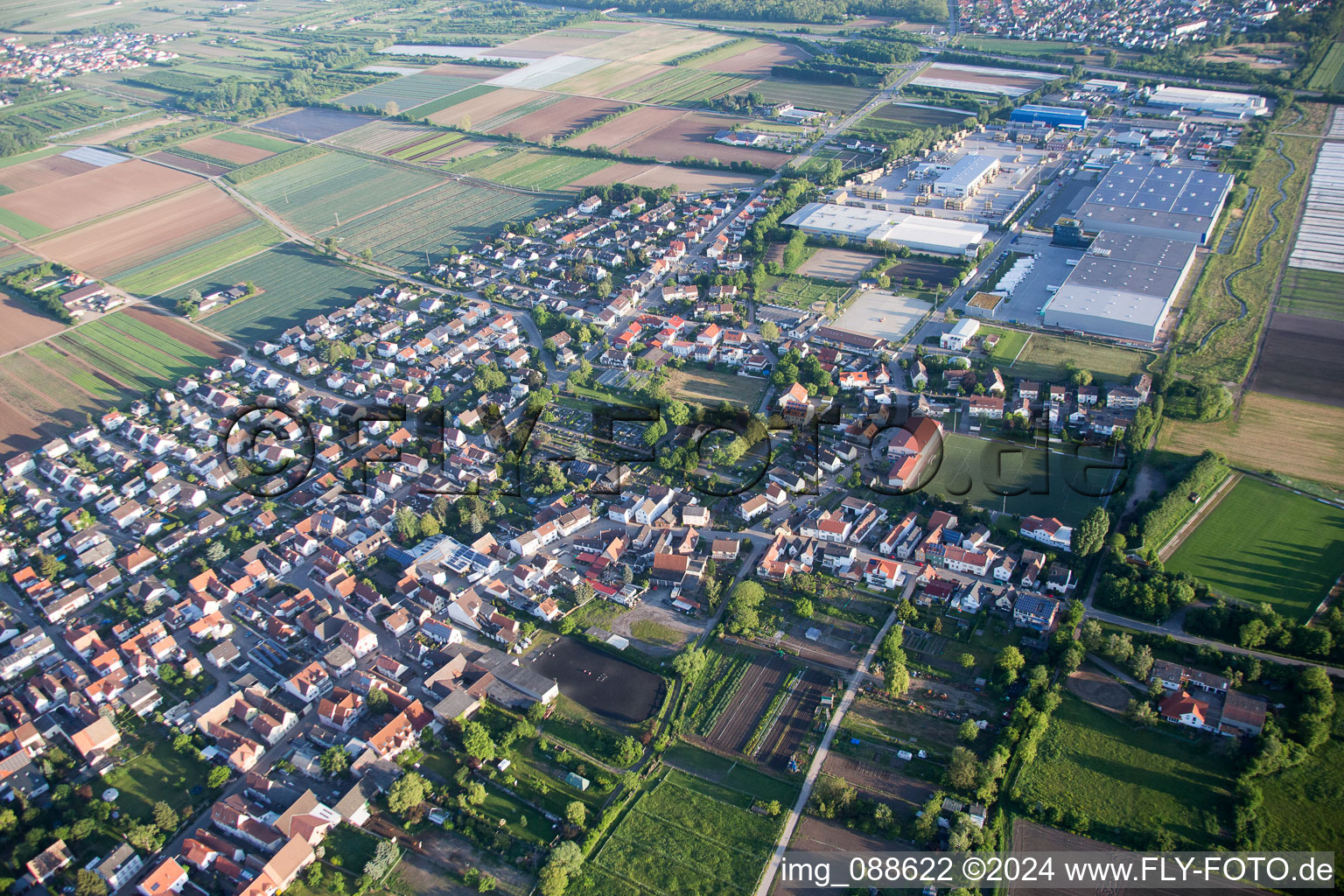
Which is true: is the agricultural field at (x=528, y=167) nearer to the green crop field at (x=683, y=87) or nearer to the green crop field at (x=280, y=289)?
the green crop field at (x=280, y=289)

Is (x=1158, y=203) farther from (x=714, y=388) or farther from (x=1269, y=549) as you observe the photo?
(x=714, y=388)

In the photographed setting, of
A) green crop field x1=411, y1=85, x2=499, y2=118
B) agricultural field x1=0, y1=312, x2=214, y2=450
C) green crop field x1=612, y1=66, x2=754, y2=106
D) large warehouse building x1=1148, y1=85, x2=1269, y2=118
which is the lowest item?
agricultural field x1=0, y1=312, x2=214, y2=450

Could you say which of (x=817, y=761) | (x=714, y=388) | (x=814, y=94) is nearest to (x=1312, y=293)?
(x=714, y=388)

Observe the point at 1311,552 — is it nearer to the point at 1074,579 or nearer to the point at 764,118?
the point at 1074,579

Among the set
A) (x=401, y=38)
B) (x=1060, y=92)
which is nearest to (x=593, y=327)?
(x=1060, y=92)

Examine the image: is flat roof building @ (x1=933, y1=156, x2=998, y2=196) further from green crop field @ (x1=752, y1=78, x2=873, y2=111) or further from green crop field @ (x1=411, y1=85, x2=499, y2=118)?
green crop field @ (x1=411, y1=85, x2=499, y2=118)

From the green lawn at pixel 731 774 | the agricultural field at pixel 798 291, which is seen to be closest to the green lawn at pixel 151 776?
the green lawn at pixel 731 774

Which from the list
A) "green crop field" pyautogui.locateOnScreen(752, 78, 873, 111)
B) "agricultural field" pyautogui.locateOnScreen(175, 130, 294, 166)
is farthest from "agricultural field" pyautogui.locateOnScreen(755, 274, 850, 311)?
"agricultural field" pyautogui.locateOnScreen(175, 130, 294, 166)
